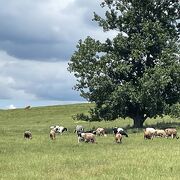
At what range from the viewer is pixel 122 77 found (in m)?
54.4

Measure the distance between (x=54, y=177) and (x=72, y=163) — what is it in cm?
470

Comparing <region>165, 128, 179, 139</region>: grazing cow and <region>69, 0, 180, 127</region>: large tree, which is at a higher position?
Answer: <region>69, 0, 180, 127</region>: large tree

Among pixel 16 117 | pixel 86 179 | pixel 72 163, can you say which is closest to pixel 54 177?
pixel 86 179

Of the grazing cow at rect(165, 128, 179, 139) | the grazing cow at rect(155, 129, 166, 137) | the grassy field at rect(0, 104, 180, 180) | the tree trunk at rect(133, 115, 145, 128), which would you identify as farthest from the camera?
the tree trunk at rect(133, 115, 145, 128)

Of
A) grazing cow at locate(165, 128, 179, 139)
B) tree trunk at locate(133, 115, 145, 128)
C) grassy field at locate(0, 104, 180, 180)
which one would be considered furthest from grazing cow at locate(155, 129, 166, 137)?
tree trunk at locate(133, 115, 145, 128)

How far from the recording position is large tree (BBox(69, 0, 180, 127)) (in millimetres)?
50906

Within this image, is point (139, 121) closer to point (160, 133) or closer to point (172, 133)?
point (160, 133)

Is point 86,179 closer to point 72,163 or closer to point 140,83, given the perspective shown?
point 72,163

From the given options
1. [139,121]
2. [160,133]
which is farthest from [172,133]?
[139,121]

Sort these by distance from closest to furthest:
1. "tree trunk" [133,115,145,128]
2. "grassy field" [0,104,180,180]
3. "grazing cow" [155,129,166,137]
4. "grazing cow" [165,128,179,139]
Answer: "grassy field" [0,104,180,180]
"grazing cow" [165,128,179,139]
"grazing cow" [155,129,166,137]
"tree trunk" [133,115,145,128]

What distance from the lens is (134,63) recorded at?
54.5m

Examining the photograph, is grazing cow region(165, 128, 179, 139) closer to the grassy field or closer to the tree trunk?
the grassy field

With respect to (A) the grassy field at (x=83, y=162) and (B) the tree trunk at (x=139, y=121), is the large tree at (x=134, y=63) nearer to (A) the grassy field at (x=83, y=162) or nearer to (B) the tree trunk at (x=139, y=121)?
(B) the tree trunk at (x=139, y=121)

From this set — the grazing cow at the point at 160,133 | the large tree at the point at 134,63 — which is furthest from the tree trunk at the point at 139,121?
the grazing cow at the point at 160,133
